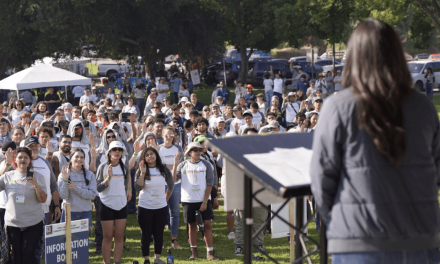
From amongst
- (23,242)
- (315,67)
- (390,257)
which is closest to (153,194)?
(23,242)

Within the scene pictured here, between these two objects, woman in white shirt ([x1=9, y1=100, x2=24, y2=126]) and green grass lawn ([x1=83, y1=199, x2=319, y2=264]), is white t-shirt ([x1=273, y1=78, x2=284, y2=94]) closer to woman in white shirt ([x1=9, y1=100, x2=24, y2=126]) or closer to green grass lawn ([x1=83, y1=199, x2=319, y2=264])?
woman in white shirt ([x1=9, y1=100, x2=24, y2=126])

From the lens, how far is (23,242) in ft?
22.9

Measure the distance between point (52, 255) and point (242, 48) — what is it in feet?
96.3

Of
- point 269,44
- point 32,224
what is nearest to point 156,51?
point 269,44

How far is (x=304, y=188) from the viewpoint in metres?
2.70

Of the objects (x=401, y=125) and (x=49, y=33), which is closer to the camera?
(x=401, y=125)

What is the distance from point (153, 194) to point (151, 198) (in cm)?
6

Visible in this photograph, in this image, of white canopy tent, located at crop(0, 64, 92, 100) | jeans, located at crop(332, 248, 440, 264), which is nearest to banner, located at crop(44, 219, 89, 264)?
jeans, located at crop(332, 248, 440, 264)

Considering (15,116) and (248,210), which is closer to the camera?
(248,210)

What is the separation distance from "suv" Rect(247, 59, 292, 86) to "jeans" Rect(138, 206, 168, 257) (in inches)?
1154

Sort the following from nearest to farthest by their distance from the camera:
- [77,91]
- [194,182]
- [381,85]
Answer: [381,85] → [194,182] → [77,91]

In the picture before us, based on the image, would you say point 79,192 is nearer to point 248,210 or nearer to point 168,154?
point 168,154

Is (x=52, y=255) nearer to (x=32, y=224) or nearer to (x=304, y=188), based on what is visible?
(x=32, y=224)

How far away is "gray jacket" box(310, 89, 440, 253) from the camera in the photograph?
2307mm
